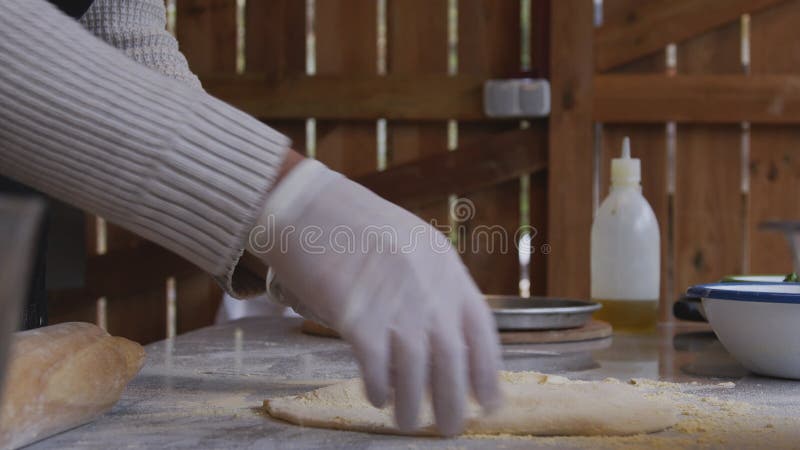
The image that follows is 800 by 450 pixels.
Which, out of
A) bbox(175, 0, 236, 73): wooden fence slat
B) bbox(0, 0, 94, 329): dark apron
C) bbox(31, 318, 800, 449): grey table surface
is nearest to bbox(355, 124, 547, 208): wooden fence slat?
bbox(175, 0, 236, 73): wooden fence slat

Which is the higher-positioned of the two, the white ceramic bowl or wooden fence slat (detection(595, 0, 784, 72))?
wooden fence slat (detection(595, 0, 784, 72))

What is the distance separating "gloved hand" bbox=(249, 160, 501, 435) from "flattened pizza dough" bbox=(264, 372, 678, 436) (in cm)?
12

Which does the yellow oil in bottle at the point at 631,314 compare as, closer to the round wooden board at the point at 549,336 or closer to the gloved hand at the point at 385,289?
the round wooden board at the point at 549,336

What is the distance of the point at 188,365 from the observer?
1271 millimetres

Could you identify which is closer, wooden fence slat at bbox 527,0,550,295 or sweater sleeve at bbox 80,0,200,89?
sweater sleeve at bbox 80,0,200,89

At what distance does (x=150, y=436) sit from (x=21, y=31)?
0.35 meters

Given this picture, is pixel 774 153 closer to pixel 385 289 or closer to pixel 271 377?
pixel 271 377

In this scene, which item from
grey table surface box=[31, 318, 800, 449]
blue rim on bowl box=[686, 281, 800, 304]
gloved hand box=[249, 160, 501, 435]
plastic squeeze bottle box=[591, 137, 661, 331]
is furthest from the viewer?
plastic squeeze bottle box=[591, 137, 661, 331]

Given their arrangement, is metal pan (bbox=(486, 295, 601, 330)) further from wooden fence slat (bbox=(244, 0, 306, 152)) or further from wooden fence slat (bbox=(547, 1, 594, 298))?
wooden fence slat (bbox=(244, 0, 306, 152))

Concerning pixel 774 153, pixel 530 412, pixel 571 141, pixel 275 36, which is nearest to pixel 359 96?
pixel 275 36

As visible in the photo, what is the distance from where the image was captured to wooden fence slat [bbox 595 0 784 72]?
10.5 feet

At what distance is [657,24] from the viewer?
3.24 metres

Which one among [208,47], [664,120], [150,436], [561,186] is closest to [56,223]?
[208,47]

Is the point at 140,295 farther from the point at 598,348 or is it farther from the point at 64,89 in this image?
the point at 64,89
